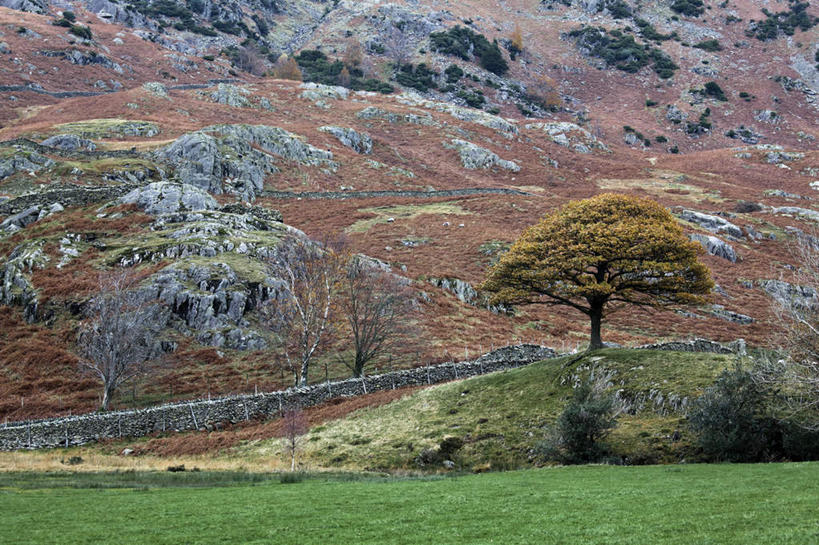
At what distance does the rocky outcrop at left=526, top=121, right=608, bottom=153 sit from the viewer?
140375 millimetres

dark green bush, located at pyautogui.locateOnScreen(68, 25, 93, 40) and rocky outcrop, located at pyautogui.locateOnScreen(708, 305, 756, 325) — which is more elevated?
dark green bush, located at pyautogui.locateOnScreen(68, 25, 93, 40)

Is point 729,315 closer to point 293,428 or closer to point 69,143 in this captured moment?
point 293,428

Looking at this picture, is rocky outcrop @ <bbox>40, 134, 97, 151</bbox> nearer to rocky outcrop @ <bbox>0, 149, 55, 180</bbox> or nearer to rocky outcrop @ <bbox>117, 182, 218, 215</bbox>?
rocky outcrop @ <bbox>0, 149, 55, 180</bbox>

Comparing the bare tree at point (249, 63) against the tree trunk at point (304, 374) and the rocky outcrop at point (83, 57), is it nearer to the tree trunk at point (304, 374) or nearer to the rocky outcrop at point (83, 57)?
the rocky outcrop at point (83, 57)

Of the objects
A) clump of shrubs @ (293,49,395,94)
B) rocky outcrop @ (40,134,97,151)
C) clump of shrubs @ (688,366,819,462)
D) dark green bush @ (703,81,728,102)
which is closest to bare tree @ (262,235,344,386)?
clump of shrubs @ (688,366,819,462)

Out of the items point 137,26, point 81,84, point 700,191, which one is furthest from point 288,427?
point 137,26

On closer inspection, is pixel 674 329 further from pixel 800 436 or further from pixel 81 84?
pixel 81 84

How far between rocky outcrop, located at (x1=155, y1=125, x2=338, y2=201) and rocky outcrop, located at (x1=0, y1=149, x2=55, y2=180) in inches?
660

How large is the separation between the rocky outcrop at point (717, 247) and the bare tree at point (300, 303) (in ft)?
196

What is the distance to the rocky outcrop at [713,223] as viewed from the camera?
284 feet

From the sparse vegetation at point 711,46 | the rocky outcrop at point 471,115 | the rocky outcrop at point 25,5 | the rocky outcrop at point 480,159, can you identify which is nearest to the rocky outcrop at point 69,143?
the rocky outcrop at point 480,159

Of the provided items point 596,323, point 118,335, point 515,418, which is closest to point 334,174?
point 118,335

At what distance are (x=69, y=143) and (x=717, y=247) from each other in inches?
4289

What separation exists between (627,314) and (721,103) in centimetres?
14499
